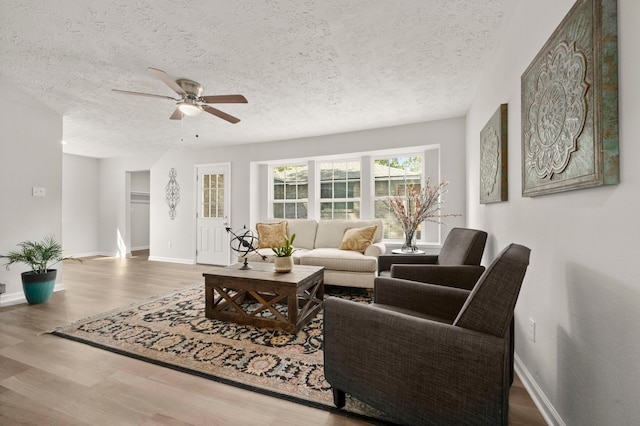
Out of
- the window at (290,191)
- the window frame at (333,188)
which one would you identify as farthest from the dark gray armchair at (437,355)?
the window at (290,191)

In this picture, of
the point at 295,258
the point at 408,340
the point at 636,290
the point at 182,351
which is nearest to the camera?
the point at 636,290

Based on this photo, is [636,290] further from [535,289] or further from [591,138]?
[535,289]

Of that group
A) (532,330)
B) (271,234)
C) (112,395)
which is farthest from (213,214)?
(532,330)

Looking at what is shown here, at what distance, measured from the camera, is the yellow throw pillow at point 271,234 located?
4312mm

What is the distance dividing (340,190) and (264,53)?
9.23 ft

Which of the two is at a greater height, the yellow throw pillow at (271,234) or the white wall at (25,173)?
the white wall at (25,173)

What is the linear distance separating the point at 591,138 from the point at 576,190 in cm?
24

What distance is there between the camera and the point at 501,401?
38.2 inches

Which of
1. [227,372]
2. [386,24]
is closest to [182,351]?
[227,372]

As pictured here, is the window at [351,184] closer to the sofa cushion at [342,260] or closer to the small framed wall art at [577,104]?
the sofa cushion at [342,260]

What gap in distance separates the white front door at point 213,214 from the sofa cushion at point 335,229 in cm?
212

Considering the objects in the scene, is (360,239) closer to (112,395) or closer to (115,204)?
(112,395)

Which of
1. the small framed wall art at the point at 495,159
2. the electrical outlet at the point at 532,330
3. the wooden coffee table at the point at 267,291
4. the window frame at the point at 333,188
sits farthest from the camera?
the window frame at the point at 333,188

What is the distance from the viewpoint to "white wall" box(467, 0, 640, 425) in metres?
0.86
